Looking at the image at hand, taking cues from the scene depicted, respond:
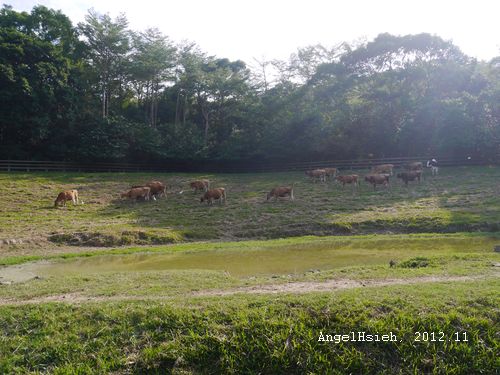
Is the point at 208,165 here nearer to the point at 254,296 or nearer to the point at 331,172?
the point at 331,172

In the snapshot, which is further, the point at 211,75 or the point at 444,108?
the point at 211,75

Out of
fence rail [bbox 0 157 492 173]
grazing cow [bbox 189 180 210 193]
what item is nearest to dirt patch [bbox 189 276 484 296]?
grazing cow [bbox 189 180 210 193]

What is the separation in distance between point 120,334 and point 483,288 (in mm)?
6583

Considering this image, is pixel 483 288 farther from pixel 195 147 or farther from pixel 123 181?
pixel 195 147

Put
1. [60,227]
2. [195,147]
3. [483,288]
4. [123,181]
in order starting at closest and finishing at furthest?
[483,288] < [60,227] < [123,181] < [195,147]

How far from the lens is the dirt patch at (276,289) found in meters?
8.80

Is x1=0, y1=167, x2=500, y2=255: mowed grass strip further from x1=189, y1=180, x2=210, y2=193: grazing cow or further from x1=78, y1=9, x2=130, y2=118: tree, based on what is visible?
x1=78, y1=9, x2=130, y2=118: tree

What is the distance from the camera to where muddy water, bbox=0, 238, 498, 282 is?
44.7 ft

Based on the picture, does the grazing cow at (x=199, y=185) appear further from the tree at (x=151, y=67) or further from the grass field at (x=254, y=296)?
the tree at (x=151, y=67)

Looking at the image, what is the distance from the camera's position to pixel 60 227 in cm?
2194

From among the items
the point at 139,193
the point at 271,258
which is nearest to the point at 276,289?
the point at 271,258

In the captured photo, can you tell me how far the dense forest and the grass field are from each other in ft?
73.4

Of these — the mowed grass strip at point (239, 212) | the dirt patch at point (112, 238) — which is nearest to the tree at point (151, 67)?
the mowed grass strip at point (239, 212)

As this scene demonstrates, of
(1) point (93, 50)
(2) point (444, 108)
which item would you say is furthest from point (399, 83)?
(1) point (93, 50)
